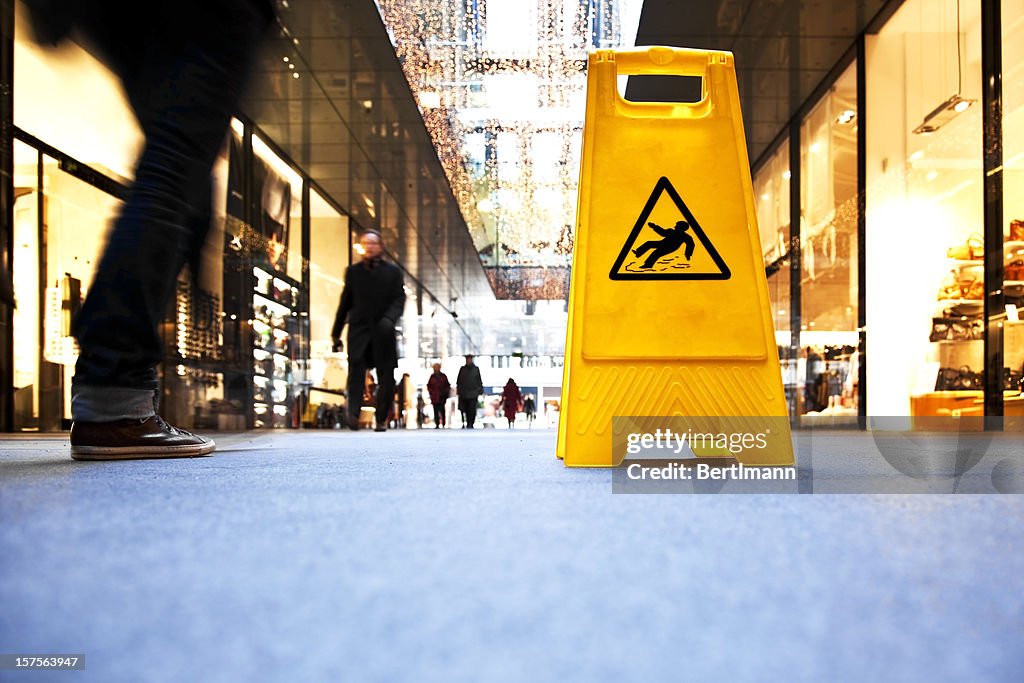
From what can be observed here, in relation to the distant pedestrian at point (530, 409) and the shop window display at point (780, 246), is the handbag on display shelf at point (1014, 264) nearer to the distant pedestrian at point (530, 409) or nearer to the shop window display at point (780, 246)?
the shop window display at point (780, 246)

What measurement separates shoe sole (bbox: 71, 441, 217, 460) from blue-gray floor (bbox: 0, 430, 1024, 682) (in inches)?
37.3

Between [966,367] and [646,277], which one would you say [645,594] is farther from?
[966,367]

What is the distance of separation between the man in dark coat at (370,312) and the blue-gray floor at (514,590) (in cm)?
652

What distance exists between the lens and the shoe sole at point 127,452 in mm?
2098

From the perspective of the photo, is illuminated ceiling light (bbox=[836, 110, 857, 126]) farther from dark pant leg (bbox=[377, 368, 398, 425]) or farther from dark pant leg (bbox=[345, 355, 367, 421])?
dark pant leg (bbox=[345, 355, 367, 421])

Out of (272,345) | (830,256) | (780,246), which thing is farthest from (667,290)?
(272,345)

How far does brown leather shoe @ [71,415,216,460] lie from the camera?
6.88ft

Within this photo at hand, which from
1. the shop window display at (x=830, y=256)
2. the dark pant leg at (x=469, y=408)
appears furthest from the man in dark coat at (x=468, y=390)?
the shop window display at (x=830, y=256)

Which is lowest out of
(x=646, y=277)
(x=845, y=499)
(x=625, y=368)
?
(x=845, y=499)

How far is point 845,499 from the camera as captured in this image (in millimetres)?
1275

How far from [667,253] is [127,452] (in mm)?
1389

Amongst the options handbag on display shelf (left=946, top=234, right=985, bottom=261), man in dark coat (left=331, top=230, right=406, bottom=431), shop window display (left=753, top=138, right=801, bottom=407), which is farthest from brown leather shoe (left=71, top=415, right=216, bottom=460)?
shop window display (left=753, top=138, right=801, bottom=407)

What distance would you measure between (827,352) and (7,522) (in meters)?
10.4

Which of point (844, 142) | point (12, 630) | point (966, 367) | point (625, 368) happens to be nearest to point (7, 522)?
point (12, 630)
